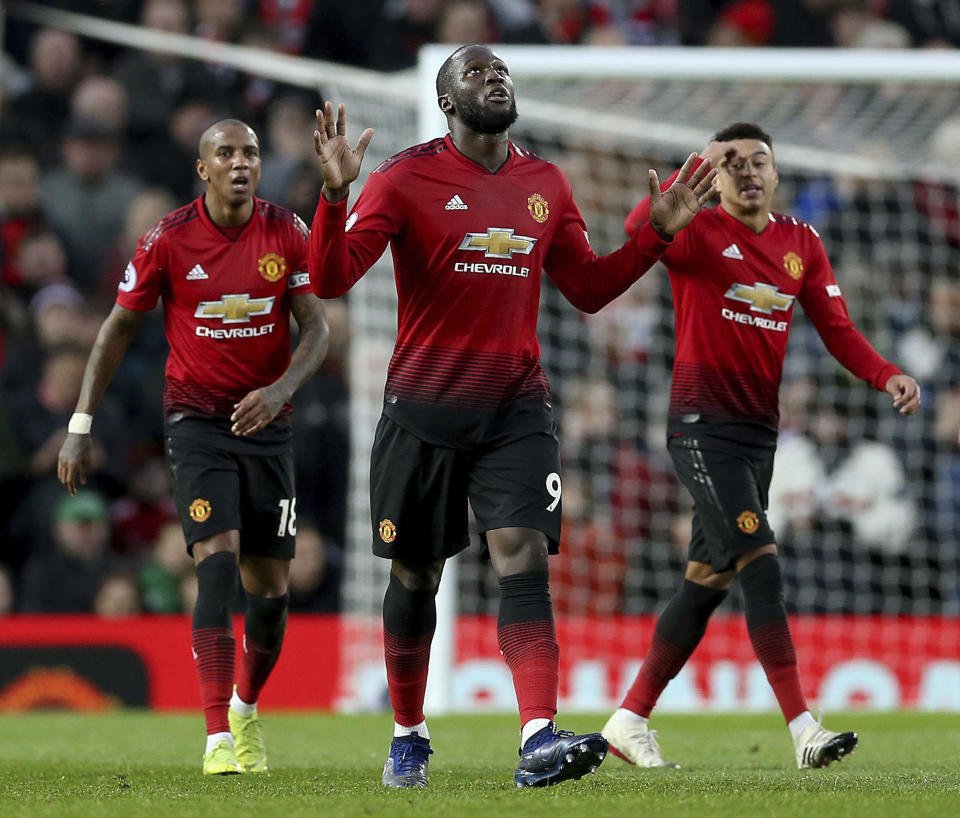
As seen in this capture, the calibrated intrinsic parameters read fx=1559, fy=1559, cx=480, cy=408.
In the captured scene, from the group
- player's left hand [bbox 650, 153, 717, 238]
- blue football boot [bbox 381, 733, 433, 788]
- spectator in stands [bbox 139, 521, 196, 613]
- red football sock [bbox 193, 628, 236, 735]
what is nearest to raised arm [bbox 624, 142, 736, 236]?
player's left hand [bbox 650, 153, 717, 238]

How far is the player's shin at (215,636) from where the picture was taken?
5438 millimetres

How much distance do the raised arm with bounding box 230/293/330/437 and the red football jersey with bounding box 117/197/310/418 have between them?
0.08 m

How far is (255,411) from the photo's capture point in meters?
5.45

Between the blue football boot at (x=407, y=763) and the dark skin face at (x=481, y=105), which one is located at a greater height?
the dark skin face at (x=481, y=105)

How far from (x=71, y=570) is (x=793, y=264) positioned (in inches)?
246

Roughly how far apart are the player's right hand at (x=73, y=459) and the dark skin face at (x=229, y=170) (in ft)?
3.23

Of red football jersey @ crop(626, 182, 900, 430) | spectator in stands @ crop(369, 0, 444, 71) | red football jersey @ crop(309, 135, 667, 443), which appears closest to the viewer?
red football jersey @ crop(309, 135, 667, 443)

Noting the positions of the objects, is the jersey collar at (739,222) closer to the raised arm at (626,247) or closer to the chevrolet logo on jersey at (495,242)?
the raised arm at (626,247)

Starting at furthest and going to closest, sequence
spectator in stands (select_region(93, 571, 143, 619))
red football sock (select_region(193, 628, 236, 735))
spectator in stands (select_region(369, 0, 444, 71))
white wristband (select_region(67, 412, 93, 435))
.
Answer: spectator in stands (select_region(369, 0, 444, 71))
spectator in stands (select_region(93, 571, 143, 619))
white wristband (select_region(67, 412, 93, 435))
red football sock (select_region(193, 628, 236, 735))

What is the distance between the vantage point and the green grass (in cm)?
402

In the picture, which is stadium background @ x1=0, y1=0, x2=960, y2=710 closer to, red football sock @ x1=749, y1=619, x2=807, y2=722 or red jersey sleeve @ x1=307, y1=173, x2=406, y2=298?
red football sock @ x1=749, y1=619, x2=807, y2=722

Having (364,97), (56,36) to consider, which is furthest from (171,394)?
(56,36)

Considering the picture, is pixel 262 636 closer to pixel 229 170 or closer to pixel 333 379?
pixel 229 170

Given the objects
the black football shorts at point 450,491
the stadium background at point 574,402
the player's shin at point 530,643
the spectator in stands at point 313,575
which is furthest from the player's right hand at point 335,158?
the spectator in stands at point 313,575
